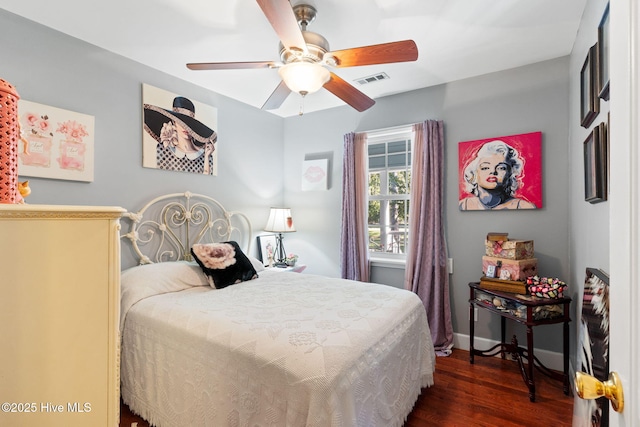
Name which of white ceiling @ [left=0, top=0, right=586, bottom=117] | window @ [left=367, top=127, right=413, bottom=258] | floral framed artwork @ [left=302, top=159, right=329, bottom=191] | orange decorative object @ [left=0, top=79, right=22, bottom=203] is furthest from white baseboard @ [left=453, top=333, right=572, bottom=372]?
orange decorative object @ [left=0, top=79, right=22, bottom=203]

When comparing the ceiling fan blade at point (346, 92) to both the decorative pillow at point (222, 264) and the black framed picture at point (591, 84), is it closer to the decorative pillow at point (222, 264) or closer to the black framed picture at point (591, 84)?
the black framed picture at point (591, 84)

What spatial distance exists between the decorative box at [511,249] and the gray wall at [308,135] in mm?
247

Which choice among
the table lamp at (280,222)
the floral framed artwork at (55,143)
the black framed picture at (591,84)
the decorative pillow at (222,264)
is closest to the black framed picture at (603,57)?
the black framed picture at (591,84)

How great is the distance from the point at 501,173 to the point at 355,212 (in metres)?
1.44

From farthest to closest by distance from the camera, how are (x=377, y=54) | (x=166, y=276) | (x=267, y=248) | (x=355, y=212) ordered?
(x=267, y=248)
(x=355, y=212)
(x=166, y=276)
(x=377, y=54)

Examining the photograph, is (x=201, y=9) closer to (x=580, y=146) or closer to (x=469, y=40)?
(x=469, y=40)

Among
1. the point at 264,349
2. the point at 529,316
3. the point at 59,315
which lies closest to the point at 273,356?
the point at 264,349

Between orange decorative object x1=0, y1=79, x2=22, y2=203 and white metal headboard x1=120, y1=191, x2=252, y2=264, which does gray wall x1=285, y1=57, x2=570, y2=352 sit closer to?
white metal headboard x1=120, y1=191, x2=252, y2=264

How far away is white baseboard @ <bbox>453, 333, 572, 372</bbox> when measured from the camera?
8.30 ft

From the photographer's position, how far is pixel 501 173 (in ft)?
8.94

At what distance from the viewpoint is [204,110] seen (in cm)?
308

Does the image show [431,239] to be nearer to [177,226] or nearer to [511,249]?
[511,249]

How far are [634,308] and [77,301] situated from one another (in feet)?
4.04

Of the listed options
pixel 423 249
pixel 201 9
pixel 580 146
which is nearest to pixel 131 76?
pixel 201 9
